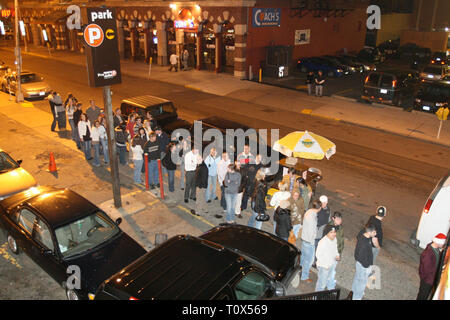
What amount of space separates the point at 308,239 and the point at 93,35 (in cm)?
673

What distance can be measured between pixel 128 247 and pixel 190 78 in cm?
2404

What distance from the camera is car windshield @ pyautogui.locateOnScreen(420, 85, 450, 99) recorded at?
20.7m

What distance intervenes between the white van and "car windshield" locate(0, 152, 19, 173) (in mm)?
10735

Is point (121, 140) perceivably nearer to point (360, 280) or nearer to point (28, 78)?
point (360, 280)

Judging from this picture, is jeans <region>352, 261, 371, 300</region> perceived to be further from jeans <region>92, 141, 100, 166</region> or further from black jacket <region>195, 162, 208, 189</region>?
jeans <region>92, 141, 100, 166</region>

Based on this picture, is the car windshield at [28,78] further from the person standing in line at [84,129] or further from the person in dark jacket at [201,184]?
the person in dark jacket at [201,184]

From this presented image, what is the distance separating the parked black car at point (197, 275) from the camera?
5344 mm

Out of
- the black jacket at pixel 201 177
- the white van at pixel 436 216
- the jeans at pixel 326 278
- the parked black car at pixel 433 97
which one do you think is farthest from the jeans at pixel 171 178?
the parked black car at pixel 433 97

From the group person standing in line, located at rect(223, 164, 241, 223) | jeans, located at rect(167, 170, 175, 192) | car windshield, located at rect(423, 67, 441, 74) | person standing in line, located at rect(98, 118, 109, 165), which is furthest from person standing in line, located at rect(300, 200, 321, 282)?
car windshield, located at rect(423, 67, 441, 74)

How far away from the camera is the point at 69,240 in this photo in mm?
7340

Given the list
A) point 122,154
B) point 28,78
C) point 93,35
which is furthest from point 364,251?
point 28,78
